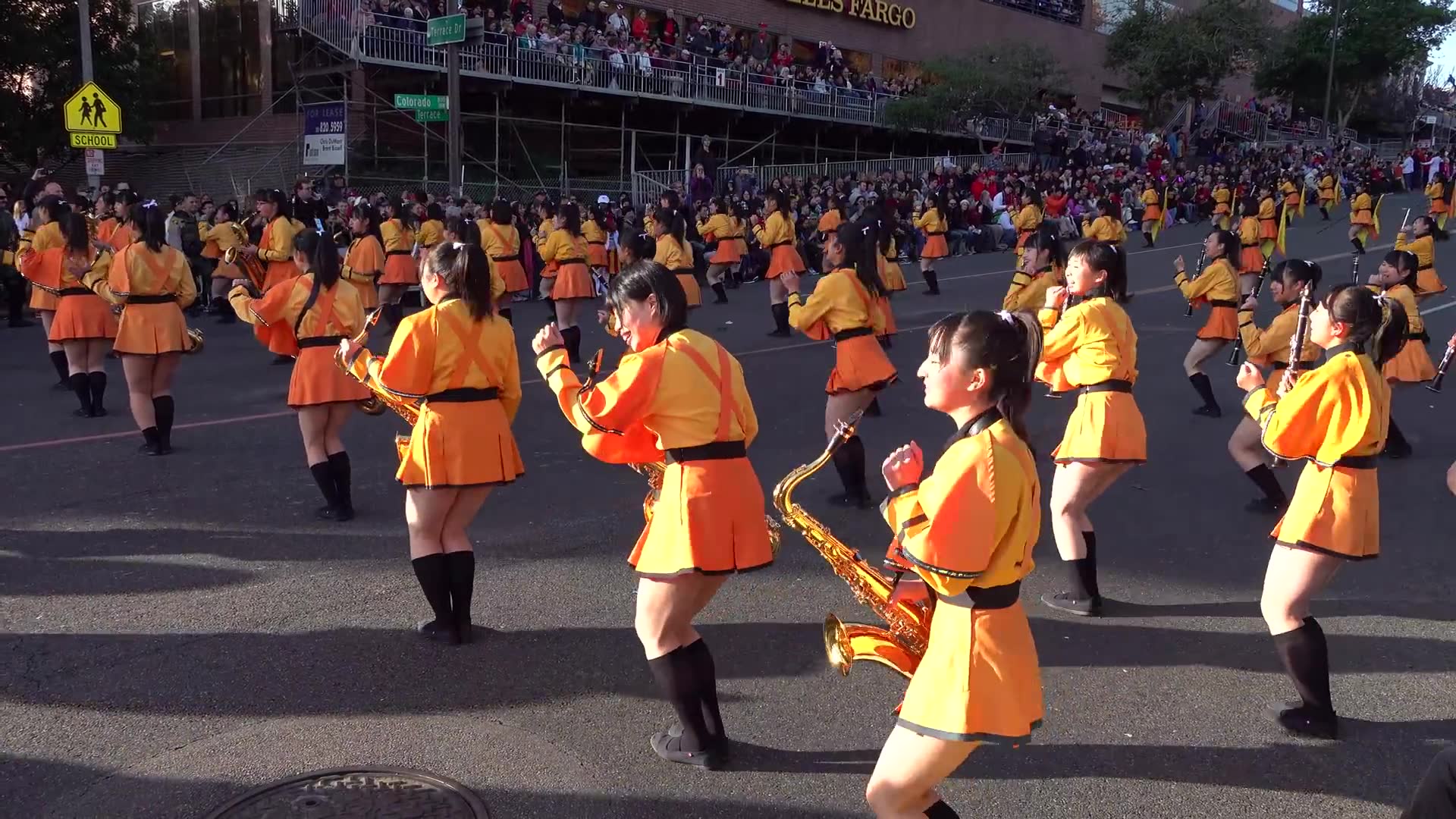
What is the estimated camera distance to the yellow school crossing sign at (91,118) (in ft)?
45.5

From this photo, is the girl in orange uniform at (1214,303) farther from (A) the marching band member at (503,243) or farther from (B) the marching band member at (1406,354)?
(A) the marching band member at (503,243)

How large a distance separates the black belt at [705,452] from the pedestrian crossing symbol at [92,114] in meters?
13.5

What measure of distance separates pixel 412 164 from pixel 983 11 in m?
24.2

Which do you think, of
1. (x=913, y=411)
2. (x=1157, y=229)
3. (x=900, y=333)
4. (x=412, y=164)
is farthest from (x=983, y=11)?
(x=913, y=411)

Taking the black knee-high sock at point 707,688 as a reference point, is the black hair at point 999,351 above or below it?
above

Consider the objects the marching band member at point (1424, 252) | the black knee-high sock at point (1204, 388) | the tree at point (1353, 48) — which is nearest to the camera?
the black knee-high sock at point (1204, 388)

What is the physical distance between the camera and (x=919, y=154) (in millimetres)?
34969

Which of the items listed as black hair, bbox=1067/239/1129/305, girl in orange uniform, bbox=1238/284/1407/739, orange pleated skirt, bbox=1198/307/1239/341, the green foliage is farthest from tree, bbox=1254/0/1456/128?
girl in orange uniform, bbox=1238/284/1407/739

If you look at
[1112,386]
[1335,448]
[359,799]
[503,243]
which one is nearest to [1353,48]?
[503,243]

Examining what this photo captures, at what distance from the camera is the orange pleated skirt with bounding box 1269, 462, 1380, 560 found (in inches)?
152

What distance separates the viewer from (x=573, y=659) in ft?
15.0

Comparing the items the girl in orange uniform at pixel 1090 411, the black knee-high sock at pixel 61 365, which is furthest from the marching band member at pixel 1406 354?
the black knee-high sock at pixel 61 365

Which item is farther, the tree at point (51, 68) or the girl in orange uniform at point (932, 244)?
the tree at point (51, 68)

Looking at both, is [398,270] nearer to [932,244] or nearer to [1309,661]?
[932,244]
